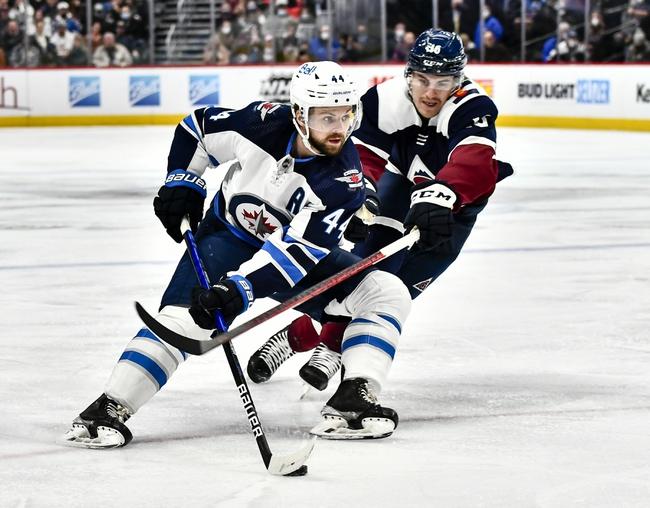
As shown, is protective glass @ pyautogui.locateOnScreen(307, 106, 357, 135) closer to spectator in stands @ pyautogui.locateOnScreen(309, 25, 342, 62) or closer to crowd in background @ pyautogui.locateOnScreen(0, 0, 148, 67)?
spectator in stands @ pyautogui.locateOnScreen(309, 25, 342, 62)

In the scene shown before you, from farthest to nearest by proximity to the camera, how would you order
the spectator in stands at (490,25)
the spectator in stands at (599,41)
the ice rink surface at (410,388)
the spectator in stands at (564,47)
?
the spectator in stands at (490,25)
the spectator in stands at (564,47)
the spectator in stands at (599,41)
the ice rink surface at (410,388)

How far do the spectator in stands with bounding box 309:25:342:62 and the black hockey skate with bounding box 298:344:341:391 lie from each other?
13.0 m

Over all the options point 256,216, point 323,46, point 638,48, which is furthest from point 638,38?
point 256,216

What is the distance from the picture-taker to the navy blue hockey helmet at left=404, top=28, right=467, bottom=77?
368 cm

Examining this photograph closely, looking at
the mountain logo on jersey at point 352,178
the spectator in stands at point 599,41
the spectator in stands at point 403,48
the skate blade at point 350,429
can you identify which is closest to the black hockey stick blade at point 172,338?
the skate blade at point 350,429

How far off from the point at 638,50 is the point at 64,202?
8.15 m

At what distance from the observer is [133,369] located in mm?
3137

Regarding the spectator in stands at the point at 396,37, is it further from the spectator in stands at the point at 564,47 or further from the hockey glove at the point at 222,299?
the hockey glove at the point at 222,299

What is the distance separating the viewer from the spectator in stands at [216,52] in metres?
17.1

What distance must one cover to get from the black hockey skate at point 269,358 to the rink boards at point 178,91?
11.8 meters

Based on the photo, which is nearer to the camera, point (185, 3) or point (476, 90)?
point (476, 90)

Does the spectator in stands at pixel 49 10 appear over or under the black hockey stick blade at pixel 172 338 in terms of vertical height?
over

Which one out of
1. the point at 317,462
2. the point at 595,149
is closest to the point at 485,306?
the point at 317,462

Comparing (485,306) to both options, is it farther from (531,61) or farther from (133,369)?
(531,61)
